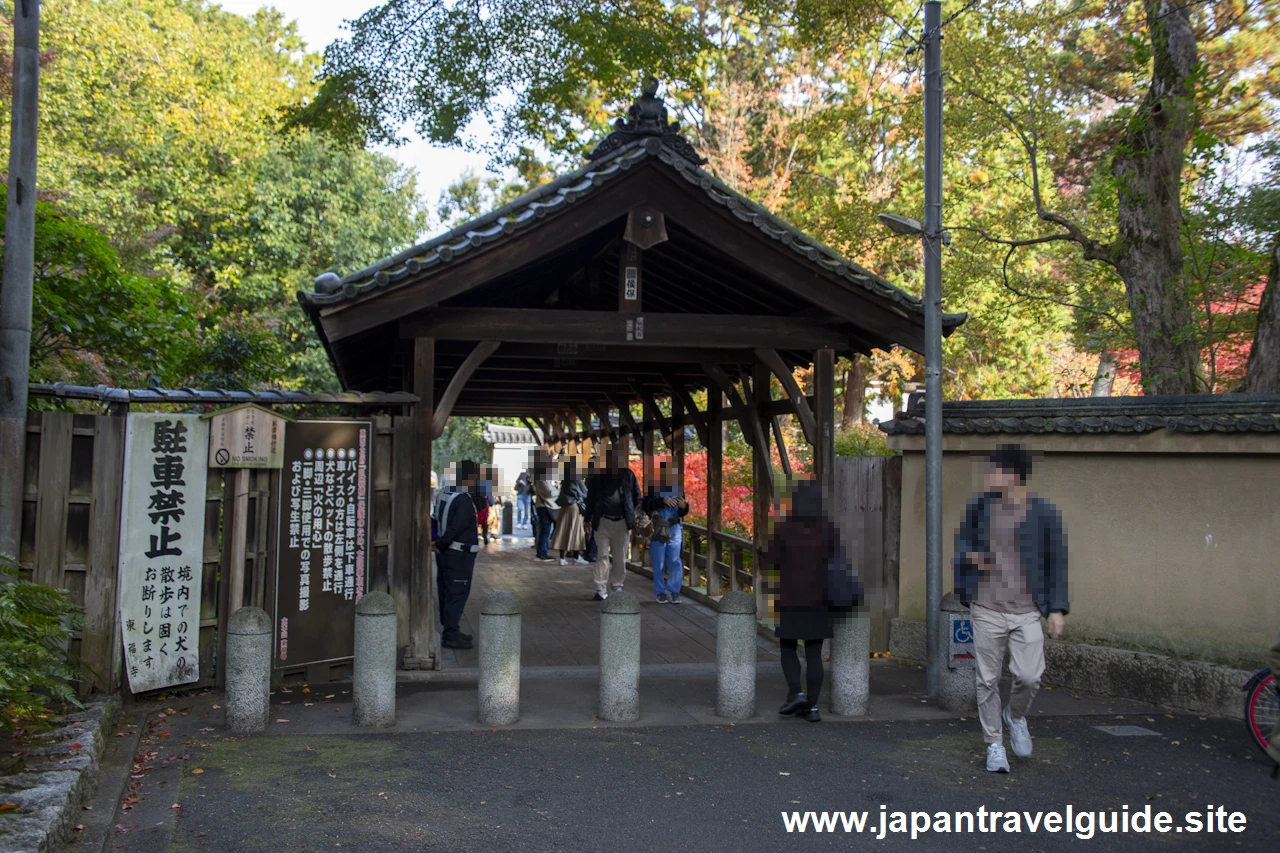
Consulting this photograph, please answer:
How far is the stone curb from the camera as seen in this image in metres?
3.95

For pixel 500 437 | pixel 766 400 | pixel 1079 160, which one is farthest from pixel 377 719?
pixel 500 437

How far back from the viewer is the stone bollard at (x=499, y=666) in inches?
277

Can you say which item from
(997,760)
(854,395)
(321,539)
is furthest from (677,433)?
(854,395)

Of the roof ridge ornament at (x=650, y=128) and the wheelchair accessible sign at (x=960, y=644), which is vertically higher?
the roof ridge ornament at (x=650, y=128)

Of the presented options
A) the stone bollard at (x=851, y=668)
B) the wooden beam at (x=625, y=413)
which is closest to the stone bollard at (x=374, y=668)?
the stone bollard at (x=851, y=668)

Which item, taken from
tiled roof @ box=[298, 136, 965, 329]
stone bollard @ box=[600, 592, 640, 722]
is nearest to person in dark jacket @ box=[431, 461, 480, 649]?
tiled roof @ box=[298, 136, 965, 329]

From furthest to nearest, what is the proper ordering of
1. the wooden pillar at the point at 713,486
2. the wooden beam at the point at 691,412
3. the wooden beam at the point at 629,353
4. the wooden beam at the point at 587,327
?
the wooden beam at the point at 691,412 → the wooden pillar at the point at 713,486 → the wooden beam at the point at 629,353 → the wooden beam at the point at 587,327

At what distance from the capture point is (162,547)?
722 centimetres

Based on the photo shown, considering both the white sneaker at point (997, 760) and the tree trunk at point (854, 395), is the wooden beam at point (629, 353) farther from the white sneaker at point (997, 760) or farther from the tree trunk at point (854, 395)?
the tree trunk at point (854, 395)

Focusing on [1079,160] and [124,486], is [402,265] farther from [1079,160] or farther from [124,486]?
[1079,160]

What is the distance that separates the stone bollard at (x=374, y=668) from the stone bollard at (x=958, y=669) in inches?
164

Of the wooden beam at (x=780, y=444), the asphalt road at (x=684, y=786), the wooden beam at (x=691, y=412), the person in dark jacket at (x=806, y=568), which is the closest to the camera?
the asphalt road at (x=684, y=786)

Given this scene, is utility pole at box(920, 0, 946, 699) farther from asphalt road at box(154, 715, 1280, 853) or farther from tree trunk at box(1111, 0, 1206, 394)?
tree trunk at box(1111, 0, 1206, 394)

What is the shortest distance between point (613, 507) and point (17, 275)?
273 inches
